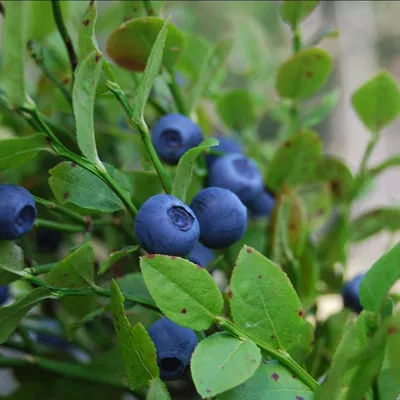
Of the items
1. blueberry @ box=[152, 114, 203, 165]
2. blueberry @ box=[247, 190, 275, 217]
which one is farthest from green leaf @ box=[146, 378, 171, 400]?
blueberry @ box=[247, 190, 275, 217]

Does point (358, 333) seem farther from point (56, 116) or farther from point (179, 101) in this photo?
point (56, 116)

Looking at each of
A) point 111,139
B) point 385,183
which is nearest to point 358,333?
point 111,139

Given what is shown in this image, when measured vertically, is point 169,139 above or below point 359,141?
above

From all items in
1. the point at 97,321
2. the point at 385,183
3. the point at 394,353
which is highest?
the point at 394,353

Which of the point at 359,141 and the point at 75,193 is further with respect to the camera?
the point at 359,141

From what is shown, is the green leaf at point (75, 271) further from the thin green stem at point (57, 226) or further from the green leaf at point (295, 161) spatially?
the green leaf at point (295, 161)

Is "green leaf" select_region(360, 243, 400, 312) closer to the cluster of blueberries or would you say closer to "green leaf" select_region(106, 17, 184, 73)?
the cluster of blueberries

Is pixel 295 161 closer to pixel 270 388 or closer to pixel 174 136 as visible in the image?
pixel 174 136

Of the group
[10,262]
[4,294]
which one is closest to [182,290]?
[10,262]
